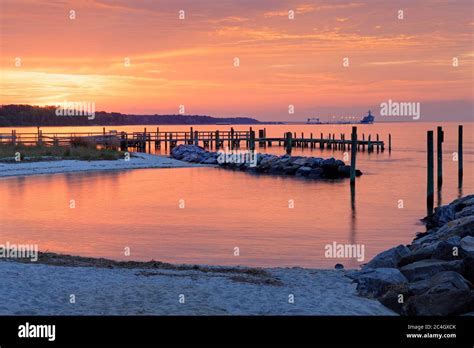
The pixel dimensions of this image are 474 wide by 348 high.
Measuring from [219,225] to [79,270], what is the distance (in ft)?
40.4

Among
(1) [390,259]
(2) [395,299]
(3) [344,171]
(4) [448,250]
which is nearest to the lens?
(2) [395,299]

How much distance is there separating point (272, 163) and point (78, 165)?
15627 mm

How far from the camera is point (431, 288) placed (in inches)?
460

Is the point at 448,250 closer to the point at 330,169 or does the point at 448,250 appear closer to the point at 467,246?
the point at 467,246

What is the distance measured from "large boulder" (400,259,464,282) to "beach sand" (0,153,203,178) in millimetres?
35492

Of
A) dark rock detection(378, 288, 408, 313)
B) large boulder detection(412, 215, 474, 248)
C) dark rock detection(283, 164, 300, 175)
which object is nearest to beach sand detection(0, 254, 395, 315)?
dark rock detection(378, 288, 408, 313)

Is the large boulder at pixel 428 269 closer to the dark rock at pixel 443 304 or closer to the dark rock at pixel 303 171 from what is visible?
the dark rock at pixel 443 304

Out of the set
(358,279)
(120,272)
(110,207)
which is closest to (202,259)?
(120,272)

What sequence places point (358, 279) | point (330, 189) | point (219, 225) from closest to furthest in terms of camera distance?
point (358, 279) → point (219, 225) → point (330, 189)

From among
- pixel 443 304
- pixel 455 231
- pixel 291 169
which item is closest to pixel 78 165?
pixel 291 169

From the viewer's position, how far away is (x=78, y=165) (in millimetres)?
51312

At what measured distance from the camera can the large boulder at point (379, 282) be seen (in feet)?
40.7
